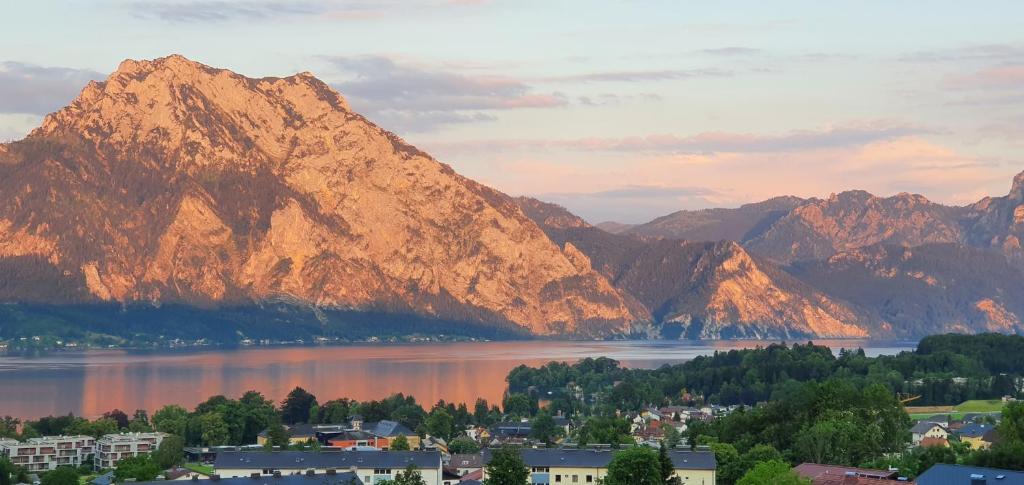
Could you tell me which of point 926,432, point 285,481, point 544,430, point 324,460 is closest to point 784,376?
point 544,430

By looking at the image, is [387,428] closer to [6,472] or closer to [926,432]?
[6,472]

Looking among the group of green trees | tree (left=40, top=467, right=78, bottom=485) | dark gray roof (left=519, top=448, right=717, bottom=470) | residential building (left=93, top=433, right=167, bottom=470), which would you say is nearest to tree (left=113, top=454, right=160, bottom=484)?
tree (left=40, top=467, right=78, bottom=485)

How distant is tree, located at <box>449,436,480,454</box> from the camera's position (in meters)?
92.1

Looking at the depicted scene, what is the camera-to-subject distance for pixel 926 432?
93750 mm

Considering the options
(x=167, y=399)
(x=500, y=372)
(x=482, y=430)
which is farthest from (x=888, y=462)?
(x=500, y=372)

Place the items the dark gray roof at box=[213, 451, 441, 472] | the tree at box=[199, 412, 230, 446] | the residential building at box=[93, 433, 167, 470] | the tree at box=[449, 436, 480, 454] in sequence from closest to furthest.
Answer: the dark gray roof at box=[213, 451, 441, 472]
the tree at box=[449, 436, 480, 454]
the residential building at box=[93, 433, 167, 470]
the tree at box=[199, 412, 230, 446]

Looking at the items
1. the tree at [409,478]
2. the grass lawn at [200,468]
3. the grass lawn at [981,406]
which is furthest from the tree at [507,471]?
the grass lawn at [981,406]

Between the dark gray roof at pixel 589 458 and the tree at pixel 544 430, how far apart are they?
2283 cm

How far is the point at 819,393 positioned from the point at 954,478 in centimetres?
3229

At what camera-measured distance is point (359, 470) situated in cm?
7400

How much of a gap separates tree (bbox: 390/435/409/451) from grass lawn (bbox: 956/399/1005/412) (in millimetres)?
45148

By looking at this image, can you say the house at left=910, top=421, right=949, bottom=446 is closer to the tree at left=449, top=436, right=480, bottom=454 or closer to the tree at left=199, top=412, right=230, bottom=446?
the tree at left=449, top=436, right=480, bottom=454

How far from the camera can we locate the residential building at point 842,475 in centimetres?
5969

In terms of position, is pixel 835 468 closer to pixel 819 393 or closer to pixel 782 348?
pixel 819 393
